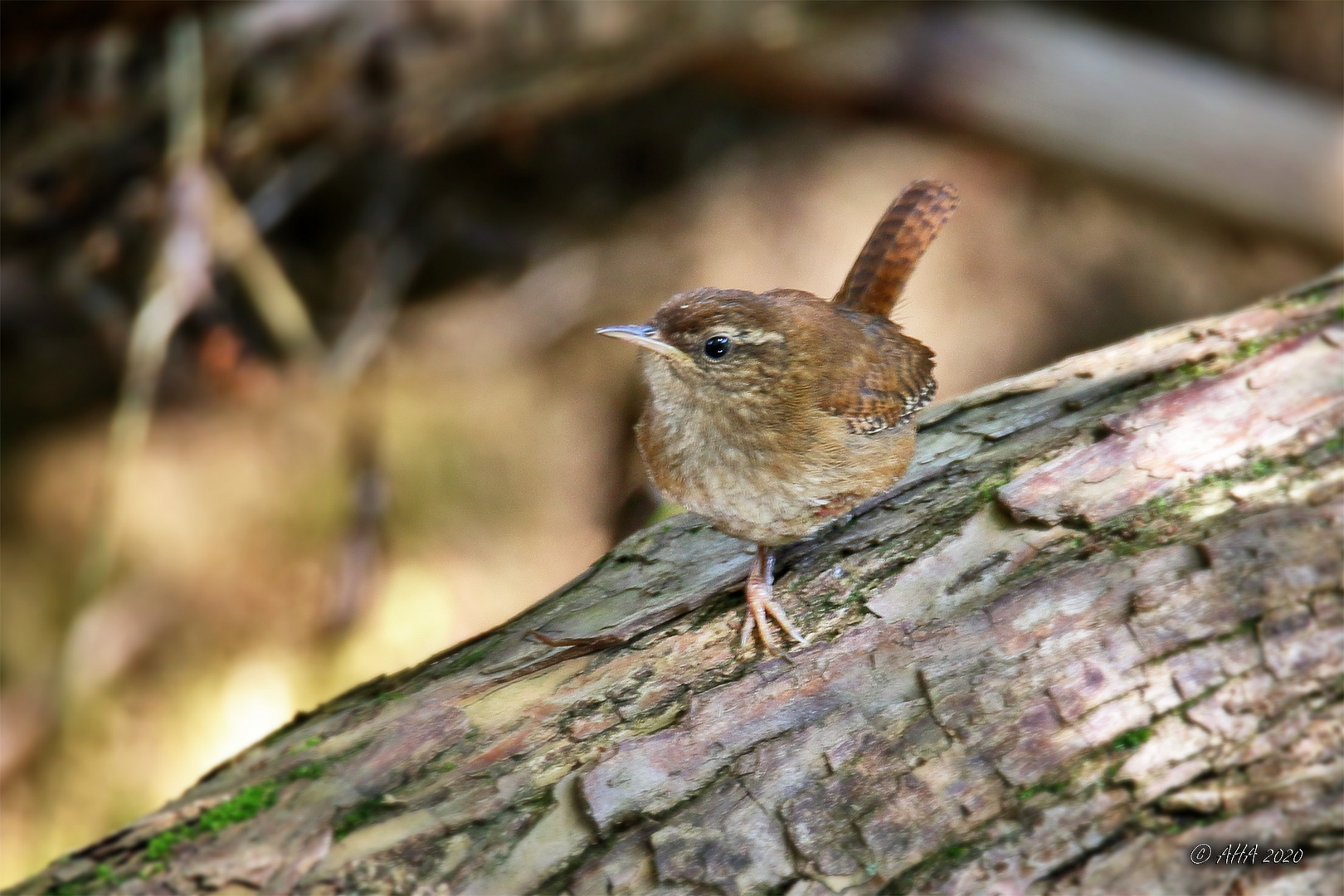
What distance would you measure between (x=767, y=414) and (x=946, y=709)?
2.77 ft

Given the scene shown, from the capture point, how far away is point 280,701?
17.5 ft

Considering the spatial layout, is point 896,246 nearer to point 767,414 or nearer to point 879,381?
point 879,381

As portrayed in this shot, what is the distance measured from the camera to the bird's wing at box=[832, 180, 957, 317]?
3139mm

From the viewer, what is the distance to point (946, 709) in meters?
2.18

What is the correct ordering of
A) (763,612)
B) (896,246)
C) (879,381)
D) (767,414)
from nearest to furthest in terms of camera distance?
(763,612), (767,414), (879,381), (896,246)

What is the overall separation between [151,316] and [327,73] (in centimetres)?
119

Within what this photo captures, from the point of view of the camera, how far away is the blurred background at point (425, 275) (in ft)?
15.5

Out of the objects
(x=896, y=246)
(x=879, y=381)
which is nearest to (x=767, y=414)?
(x=879, y=381)

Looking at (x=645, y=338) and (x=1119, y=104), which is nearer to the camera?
(x=645, y=338)

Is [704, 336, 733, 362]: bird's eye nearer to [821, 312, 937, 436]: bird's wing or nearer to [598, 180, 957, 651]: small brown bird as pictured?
[598, 180, 957, 651]: small brown bird

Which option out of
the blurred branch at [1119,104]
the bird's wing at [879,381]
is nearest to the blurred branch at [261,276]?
the blurred branch at [1119,104]

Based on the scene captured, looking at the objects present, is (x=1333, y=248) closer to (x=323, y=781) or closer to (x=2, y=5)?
(x=323, y=781)

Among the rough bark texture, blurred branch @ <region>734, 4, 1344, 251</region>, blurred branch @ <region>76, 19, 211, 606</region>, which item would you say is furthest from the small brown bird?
blurred branch @ <region>734, 4, 1344, 251</region>

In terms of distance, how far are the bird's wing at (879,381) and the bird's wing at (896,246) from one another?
128 millimetres
